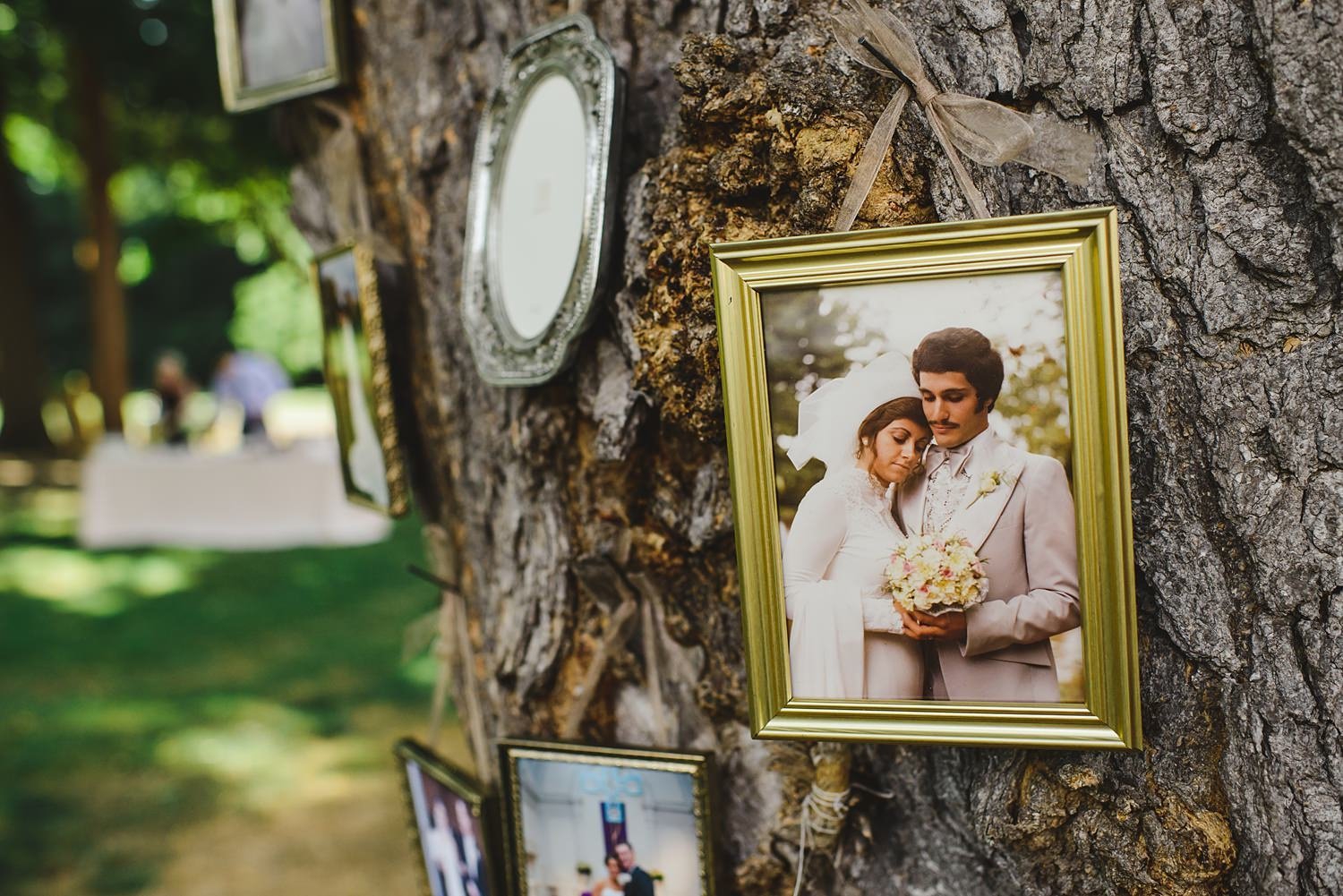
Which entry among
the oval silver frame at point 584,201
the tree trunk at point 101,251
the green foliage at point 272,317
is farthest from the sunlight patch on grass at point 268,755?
the green foliage at point 272,317

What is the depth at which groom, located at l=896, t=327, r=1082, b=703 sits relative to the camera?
816 mm

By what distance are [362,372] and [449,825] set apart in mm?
661

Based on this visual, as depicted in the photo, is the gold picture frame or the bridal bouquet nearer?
the bridal bouquet

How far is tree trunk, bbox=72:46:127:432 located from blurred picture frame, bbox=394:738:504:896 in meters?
9.77

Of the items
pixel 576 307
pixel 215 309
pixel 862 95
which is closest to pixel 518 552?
pixel 576 307

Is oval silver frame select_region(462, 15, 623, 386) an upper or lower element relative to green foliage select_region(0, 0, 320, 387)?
lower

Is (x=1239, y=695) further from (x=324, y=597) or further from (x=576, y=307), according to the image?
(x=324, y=597)

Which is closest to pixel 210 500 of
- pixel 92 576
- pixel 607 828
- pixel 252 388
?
pixel 92 576

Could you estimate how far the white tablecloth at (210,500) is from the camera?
22.3 ft

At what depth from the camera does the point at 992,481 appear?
828 millimetres

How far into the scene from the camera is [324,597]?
18.2 feet

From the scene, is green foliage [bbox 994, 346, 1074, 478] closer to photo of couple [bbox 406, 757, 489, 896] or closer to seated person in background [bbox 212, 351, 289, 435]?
photo of couple [bbox 406, 757, 489, 896]

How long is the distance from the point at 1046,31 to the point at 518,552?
0.84 m

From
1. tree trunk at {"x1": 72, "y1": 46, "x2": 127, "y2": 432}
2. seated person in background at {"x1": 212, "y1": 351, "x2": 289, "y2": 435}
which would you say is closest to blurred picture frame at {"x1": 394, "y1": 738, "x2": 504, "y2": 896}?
seated person in background at {"x1": 212, "y1": 351, "x2": 289, "y2": 435}
